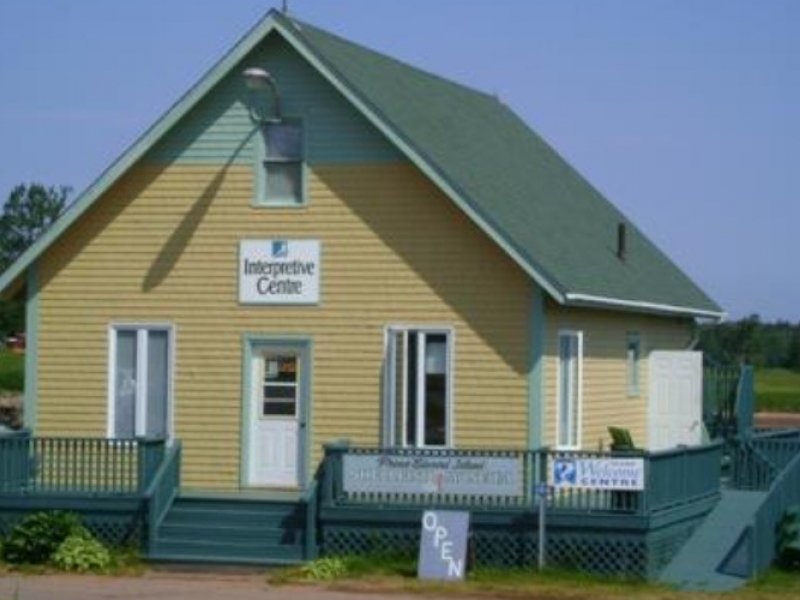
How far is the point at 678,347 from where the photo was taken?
35312 millimetres

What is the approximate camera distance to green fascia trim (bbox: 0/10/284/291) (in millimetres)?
26938

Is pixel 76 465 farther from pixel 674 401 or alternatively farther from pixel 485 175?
pixel 674 401

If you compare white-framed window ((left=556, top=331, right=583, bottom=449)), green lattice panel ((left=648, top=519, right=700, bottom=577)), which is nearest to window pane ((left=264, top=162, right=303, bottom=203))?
white-framed window ((left=556, top=331, right=583, bottom=449))

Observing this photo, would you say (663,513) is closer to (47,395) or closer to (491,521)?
(491,521)

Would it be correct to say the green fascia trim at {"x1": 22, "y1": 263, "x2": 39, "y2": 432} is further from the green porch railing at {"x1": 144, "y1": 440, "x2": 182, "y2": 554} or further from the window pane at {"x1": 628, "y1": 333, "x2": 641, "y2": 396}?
the window pane at {"x1": 628, "y1": 333, "x2": 641, "y2": 396}

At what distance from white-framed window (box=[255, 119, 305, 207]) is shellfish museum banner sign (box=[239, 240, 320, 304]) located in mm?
619

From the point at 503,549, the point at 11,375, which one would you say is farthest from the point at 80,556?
the point at 11,375

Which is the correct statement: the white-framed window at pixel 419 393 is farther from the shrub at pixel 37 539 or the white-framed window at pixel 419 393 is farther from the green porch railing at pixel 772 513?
the shrub at pixel 37 539

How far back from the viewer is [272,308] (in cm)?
2745

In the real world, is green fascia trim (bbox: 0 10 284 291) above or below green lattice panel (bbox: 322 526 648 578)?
above

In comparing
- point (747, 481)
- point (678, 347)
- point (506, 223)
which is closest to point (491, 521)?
point (506, 223)

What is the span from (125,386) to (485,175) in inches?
244

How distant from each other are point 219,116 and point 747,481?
10051 mm

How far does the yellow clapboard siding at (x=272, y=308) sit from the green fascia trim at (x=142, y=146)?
365 millimetres
